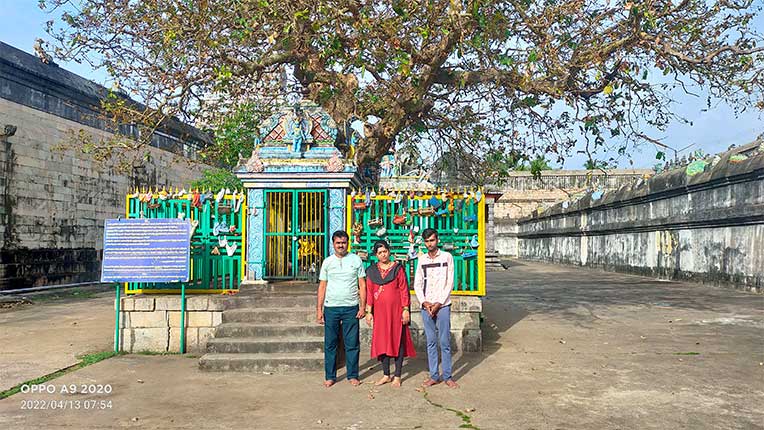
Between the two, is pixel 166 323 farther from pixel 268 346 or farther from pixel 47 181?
pixel 47 181

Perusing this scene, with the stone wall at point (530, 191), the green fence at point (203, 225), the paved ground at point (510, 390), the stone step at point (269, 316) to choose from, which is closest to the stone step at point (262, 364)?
the paved ground at point (510, 390)

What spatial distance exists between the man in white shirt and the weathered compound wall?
25.7 feet

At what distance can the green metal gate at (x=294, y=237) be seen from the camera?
8.45 meters

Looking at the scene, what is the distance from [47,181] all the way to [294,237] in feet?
32.9

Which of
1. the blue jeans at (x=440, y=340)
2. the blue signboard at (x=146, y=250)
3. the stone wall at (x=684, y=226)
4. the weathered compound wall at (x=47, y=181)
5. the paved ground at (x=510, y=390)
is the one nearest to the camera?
the paved ground at (x=510, y=390)

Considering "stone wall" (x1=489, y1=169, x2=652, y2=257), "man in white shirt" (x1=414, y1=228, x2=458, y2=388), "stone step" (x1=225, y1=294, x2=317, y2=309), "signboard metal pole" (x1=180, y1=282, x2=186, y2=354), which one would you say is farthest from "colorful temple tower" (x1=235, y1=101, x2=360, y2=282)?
"stone wall" (x1=489, y1=169, x2=652, y2=257)

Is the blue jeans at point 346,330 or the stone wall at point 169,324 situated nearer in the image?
the blue jeans at point 346,330

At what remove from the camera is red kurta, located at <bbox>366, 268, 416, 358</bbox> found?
5.91 metres

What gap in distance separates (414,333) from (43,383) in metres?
4.21

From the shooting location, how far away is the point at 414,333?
7.54 meters

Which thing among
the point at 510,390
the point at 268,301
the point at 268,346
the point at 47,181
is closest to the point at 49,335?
the point at 268,301

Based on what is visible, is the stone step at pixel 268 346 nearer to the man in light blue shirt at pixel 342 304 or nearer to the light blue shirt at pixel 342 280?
the man in light blue shirt at pixel 342 304

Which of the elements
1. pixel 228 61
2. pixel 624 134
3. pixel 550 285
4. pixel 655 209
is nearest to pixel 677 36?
pixel 624 134

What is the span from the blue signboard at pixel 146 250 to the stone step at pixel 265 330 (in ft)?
2.91
